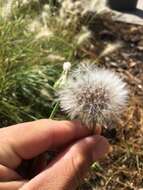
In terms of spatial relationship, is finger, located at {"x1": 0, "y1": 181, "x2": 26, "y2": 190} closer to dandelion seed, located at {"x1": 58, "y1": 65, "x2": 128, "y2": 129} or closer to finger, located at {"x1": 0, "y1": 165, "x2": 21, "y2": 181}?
finger, located at {"x1": 0, "y1": 165, "x2": 21, "y2": 181}

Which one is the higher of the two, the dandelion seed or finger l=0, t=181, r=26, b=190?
the dandelion seed

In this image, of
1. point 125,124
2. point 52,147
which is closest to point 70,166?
point 52,147

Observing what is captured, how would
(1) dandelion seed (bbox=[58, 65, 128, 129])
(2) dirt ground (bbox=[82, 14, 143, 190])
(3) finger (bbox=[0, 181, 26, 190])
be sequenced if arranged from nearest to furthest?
(3) finger (bbox=[0, 181, 26, 190]) < (1) dandelion seed (bbox=[58, 65, 128, 129]) < (2) dirt ground (bbox=[82, 14, 143, 190])

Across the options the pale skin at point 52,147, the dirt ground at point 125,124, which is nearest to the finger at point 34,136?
the pale skin at point 52,147

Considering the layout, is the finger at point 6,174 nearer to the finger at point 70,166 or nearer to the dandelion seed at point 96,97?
the finger at point 70,166

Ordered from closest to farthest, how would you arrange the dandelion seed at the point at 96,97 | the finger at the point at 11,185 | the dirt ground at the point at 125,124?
the finger at the point at 11,185 → the dandelion seed at the point at 96,97 → the dirt ground at the point at 125,124

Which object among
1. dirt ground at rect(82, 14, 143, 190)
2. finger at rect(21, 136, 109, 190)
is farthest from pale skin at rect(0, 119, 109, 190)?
dirt ground at rect(82, 14, 143, 190)

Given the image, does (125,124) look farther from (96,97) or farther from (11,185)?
(11,185)

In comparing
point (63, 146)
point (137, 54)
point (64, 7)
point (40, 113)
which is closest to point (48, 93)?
point (40, 113)
